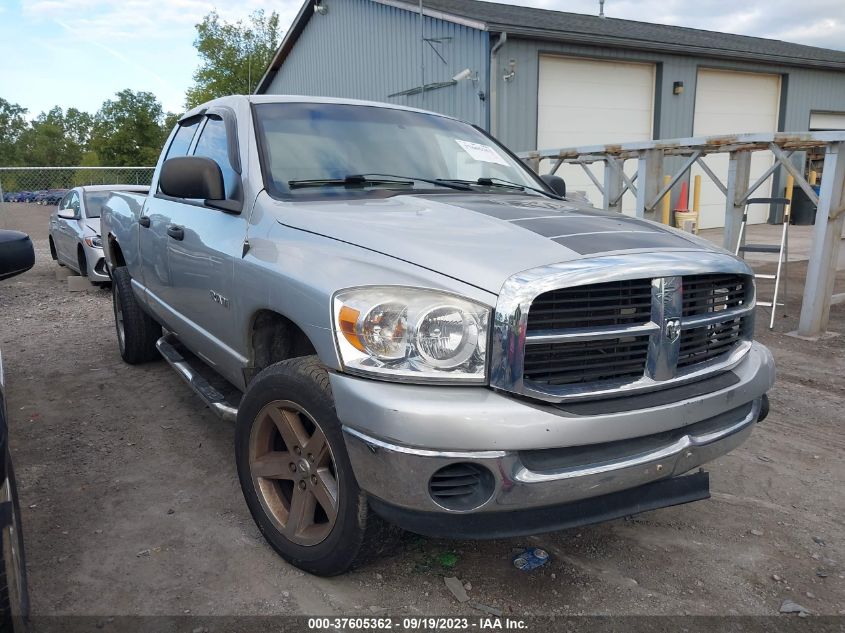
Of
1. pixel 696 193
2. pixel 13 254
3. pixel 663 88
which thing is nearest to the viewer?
pixel 13 254

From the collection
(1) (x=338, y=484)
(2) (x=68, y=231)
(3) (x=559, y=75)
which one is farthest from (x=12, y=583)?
(3) (x=559, y=75)

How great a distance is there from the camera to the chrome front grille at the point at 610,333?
2078 mm

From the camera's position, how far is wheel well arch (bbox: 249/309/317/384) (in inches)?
113

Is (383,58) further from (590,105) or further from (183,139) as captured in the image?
(183,139)

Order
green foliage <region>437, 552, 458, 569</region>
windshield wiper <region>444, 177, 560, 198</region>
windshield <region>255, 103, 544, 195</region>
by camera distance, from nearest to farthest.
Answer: green foliage <region>437, 552, 458, 569</region> → windshield <region>255, 103, 544, 195</region> → windshield wiper <region>444, 177, 560, 198</region>

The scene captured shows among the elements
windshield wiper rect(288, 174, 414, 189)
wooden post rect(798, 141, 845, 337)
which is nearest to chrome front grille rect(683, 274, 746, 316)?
windshield wiper rect(288, 174, 414, 189)

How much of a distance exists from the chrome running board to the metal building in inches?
402

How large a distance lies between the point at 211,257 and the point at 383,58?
14909mm

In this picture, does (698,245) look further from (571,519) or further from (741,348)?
(571,519)

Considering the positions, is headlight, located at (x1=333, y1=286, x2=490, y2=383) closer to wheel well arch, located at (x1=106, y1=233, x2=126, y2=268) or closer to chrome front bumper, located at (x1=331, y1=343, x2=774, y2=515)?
→ chrome front bumper, located at (x1=331, y1=343, x2=774, y2=515)

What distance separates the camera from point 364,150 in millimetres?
3400


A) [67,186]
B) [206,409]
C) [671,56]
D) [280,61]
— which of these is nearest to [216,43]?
[280,61]

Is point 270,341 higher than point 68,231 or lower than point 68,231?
higher

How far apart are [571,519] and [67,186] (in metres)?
20.8
